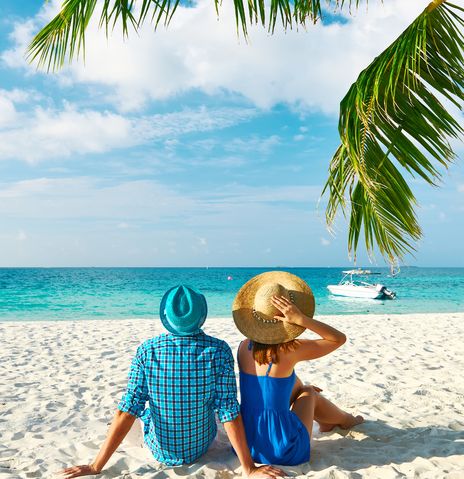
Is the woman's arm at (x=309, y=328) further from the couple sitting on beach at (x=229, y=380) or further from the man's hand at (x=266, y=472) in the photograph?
the man's hand at (x=266, y=472)

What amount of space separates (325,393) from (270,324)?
2.44m

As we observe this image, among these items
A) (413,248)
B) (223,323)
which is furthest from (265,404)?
(223,323)

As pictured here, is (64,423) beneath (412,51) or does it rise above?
beneath

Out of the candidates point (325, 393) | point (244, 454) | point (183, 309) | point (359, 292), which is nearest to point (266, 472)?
point (244, 454)

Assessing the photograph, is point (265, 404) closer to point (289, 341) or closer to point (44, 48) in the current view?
point (289, 341)

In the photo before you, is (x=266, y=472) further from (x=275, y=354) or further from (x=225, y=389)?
(x=275, y=354)

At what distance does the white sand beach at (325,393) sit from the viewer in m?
2.85

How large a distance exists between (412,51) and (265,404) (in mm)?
2519

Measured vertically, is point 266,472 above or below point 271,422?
below

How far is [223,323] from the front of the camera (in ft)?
36.2

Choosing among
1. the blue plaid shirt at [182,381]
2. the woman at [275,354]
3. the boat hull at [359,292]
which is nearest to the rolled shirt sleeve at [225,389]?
the blue plaid shirt at [182,381]

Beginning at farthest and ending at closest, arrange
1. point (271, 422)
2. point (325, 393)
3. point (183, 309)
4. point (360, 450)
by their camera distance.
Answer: point (325, 393) → point (360, 450) → point (271, 422) → point (183, 309)

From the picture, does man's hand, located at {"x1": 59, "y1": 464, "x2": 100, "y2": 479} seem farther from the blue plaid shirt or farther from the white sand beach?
the blue plaid shirt

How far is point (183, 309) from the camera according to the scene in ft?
8.21
